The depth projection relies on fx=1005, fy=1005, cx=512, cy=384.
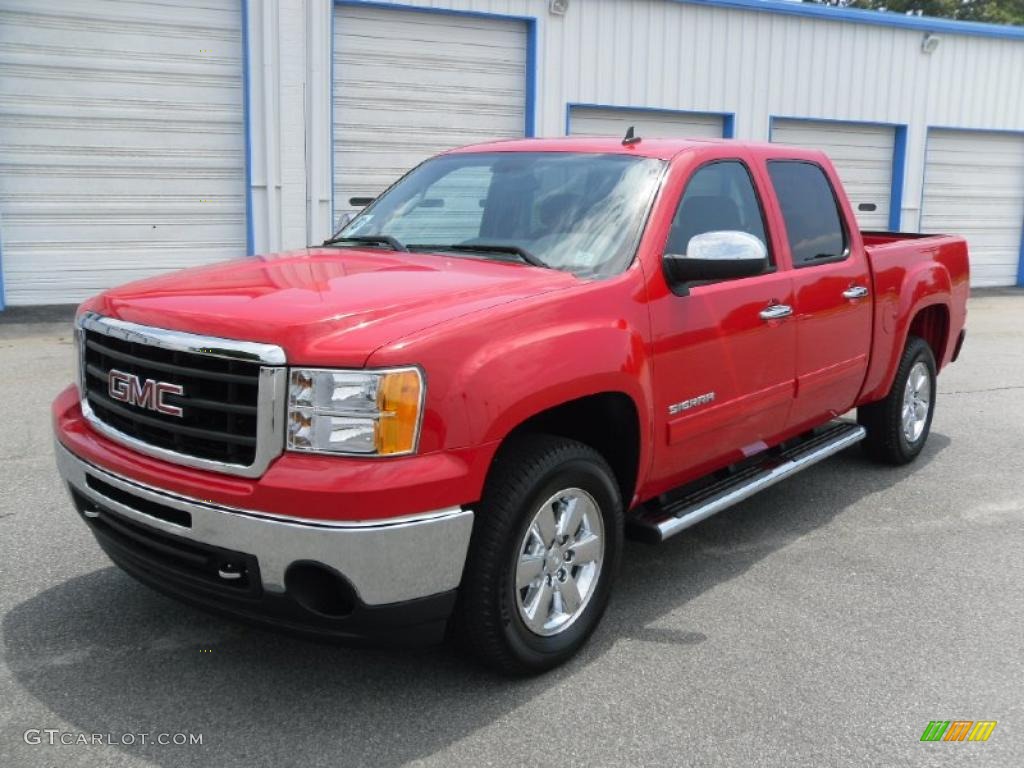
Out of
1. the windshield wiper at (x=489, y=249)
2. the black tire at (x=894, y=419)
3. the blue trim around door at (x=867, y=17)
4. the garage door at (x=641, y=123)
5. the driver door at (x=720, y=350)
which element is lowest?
the black tire at (x=894, y=419)

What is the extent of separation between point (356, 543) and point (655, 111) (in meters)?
13.7

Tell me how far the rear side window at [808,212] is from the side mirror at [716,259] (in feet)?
3.44

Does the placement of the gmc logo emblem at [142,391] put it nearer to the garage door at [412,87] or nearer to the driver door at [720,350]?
the driver door at [720,350]

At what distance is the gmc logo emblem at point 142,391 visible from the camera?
311 centimetres

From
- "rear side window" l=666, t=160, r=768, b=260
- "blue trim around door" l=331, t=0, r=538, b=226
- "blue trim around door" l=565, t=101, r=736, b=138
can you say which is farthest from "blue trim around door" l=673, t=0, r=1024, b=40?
"rear side window" l=666, t=160, r=768, b=260

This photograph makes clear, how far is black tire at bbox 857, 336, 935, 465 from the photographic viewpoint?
6016 millimetres

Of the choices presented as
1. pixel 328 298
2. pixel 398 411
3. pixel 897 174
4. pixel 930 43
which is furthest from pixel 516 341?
pixel 930 43

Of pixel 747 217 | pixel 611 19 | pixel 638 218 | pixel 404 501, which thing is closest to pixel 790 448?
pixel 747 217

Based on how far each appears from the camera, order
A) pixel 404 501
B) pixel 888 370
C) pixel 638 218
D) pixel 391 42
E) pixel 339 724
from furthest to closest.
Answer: pixel 391 42, pixel 888 370, pixel 638 218, pixel 339 724, pixel 404 501

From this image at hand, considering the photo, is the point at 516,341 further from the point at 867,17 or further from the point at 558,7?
the point at 867,17

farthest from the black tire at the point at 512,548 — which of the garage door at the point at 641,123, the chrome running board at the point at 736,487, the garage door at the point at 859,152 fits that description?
the garage door at the point at 859,152

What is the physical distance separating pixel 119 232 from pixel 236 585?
10.8 m

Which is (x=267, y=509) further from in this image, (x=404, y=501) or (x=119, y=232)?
(x=119, y=232)

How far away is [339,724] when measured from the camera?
3.15 metres
